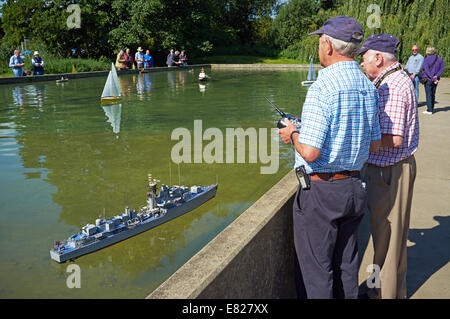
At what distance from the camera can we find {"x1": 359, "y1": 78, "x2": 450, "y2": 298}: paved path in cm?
376

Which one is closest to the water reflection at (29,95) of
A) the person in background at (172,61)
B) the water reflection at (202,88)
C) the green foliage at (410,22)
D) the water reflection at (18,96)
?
the water reflection at (18,96)

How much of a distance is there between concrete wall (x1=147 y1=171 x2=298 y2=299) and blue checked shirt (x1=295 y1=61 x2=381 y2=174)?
613mm

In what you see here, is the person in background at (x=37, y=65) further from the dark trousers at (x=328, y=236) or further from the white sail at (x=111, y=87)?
the dark trousers at (x=328, y=236)

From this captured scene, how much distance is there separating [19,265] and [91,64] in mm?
31314

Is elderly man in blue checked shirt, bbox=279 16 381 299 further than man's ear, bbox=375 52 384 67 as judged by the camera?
No

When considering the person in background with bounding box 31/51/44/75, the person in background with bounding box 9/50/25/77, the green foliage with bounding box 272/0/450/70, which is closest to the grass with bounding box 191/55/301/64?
the green foliage with bounding box 272/0/450/70

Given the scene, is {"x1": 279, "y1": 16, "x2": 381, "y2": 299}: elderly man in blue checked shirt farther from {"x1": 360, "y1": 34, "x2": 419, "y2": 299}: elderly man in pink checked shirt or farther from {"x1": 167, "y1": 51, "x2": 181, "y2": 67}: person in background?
{"x1": 167, "y1": 51, "x2": 181, "y2": 67}: person in background

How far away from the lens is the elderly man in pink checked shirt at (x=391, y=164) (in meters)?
3.08

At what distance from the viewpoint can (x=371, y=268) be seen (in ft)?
11.9

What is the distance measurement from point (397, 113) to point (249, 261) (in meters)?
1.50

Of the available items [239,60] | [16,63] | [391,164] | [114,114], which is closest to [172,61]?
[239,60]

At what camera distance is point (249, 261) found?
2842mm

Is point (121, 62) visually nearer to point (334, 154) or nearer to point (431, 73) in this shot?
point (431, 73)

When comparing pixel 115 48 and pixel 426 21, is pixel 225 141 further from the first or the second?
pixel 115 48
